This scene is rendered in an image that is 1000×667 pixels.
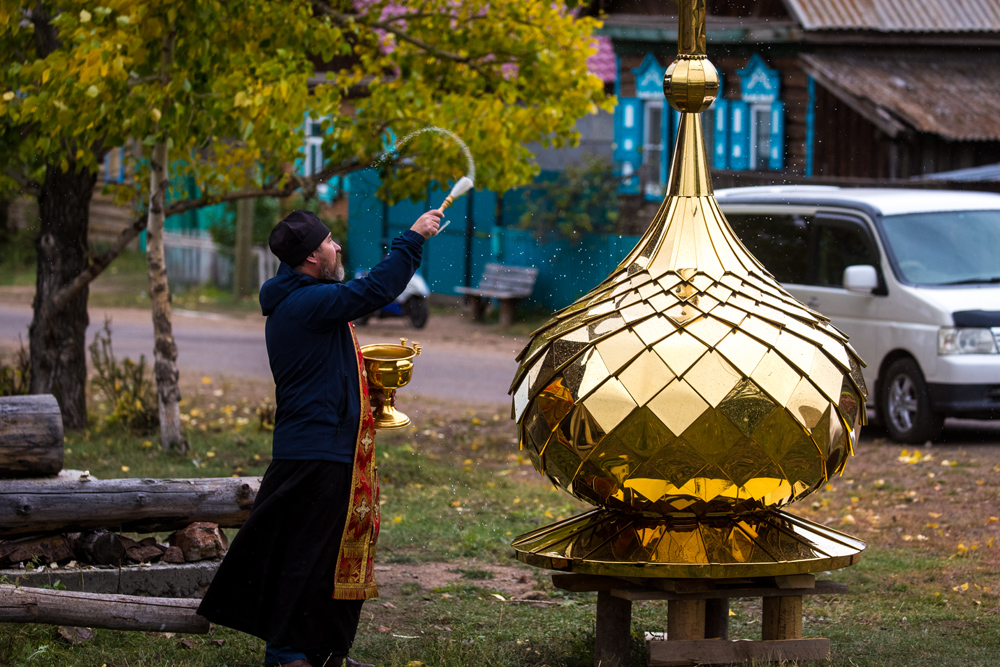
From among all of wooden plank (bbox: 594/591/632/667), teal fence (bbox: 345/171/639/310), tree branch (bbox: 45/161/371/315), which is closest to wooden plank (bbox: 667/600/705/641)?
wooden plank (bbox: 594/591/632/667)

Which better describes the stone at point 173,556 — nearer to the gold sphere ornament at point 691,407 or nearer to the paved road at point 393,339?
the gold sphere ornament at point 691,407

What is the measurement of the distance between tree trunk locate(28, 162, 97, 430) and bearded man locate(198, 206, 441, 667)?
5926 mm

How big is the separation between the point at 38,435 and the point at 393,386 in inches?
83.5

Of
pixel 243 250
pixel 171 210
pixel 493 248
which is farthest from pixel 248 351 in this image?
pixel 171 210

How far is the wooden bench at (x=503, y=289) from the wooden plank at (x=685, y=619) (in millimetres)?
14319

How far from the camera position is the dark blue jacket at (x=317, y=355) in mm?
4141

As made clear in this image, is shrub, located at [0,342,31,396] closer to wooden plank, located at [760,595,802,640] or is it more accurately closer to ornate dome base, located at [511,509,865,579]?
ornate dome base, located at [511,509,865,579]

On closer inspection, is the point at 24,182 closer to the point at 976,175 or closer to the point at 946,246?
the point at 946,246

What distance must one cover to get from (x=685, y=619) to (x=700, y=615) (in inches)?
2.3

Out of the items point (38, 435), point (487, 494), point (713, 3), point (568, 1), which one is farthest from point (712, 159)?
point (38, 435)

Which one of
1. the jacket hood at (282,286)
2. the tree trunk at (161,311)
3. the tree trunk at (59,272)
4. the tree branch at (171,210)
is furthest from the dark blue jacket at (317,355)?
the tree trunk at (59,272)

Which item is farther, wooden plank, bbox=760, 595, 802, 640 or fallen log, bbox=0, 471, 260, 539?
fallen log, bbox=0, 471, 260, 539

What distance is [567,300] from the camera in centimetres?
1900

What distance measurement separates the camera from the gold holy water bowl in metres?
4.52
